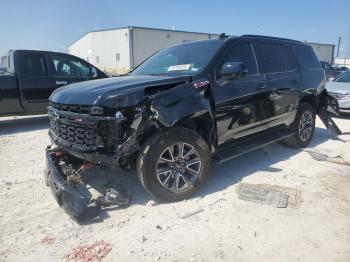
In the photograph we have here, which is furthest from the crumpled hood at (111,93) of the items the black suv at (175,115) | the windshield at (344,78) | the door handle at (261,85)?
the windshield at (344,78)

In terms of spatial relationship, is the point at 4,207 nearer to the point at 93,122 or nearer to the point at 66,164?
the point at 66,164

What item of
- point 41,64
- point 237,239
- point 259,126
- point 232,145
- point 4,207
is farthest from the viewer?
point 41,64

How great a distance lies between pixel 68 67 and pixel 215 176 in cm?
Answer: 579

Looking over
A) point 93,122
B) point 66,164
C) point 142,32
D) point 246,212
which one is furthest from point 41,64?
point 142,32

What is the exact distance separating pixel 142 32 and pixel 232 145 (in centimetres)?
3188

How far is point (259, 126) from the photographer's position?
514 centimetres

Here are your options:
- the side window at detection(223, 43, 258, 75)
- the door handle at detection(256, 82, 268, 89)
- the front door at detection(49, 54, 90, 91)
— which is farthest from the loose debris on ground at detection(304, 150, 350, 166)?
the front door at detection(49, 54, 90, 91)

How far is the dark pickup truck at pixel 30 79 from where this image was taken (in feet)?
26.1

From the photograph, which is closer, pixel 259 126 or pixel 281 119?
pixel 259 126

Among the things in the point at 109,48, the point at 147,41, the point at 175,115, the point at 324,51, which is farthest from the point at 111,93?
the point at 324,51

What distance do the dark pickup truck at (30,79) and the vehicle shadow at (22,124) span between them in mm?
450

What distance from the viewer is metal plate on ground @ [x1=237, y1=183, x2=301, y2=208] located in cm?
406

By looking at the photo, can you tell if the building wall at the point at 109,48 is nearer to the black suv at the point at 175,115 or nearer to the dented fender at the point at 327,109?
the dented fender at the point at 327,109

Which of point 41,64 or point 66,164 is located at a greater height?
point 41,64
